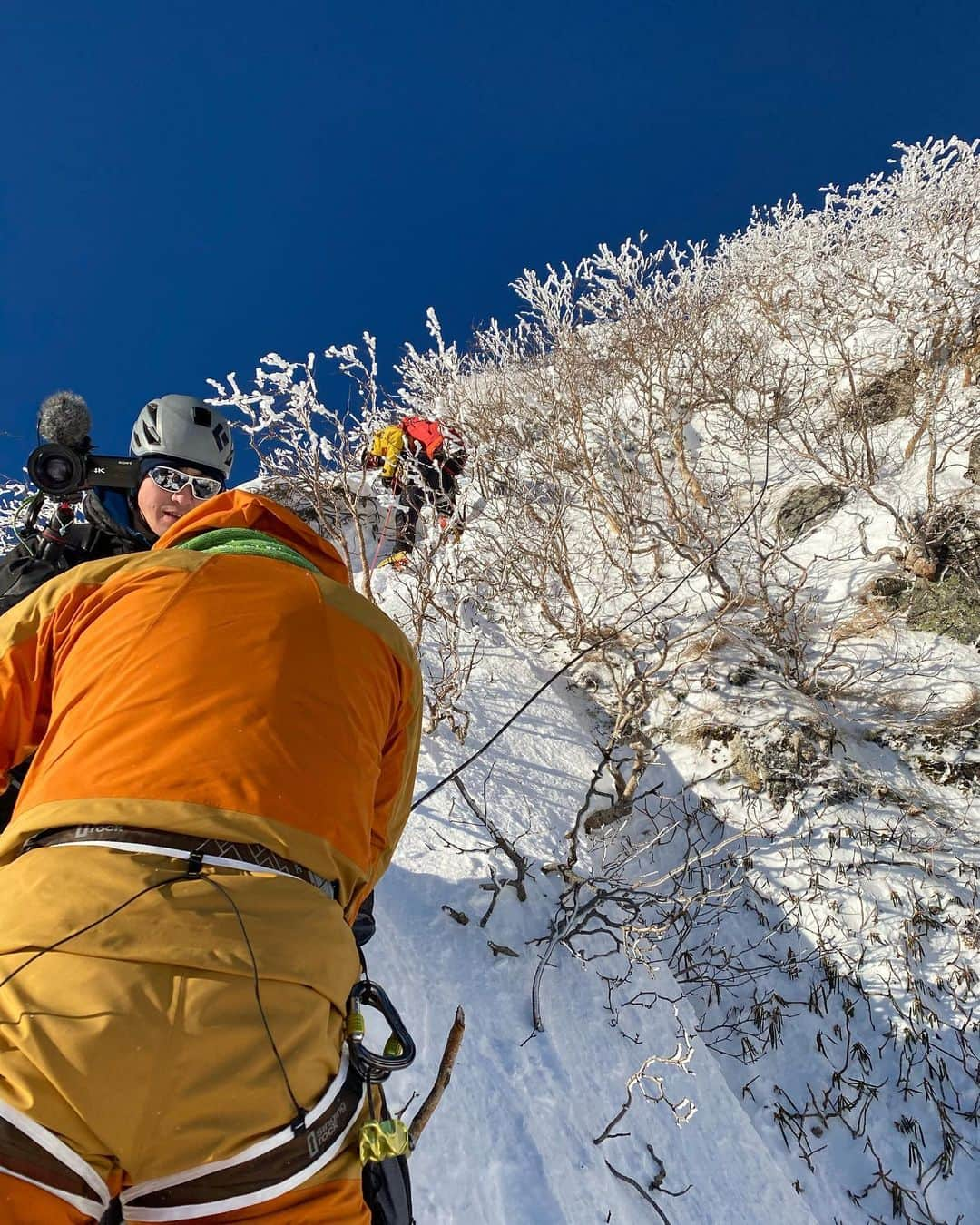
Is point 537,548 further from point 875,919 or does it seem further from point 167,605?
point 167,605

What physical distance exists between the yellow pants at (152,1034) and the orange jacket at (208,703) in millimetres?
89

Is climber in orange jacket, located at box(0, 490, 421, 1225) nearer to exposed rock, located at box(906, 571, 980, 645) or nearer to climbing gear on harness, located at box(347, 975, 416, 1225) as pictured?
climbing gear on harness, located at box(347, 975, 416, 1225)

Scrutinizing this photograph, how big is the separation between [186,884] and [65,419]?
271cm

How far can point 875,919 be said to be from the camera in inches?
146

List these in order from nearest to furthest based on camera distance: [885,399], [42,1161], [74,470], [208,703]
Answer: [42,1161] → [208,703] → [74,470] → [885,399]

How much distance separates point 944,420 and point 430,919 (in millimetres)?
6484

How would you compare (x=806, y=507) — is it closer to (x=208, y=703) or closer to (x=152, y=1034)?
(x=208, y=703)

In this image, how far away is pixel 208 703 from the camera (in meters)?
1.05

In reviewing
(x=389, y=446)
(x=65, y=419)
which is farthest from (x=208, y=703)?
(x=389, y=446)

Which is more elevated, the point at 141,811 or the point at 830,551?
the point at 830,551

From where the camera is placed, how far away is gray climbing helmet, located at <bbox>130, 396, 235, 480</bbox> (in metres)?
2.47

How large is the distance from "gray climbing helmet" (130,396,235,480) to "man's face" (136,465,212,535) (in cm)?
9

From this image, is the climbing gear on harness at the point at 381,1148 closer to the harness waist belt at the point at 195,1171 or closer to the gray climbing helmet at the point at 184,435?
the harness waist belt at the point at 195,1171

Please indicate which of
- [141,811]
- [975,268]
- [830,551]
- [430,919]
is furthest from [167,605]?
[975,268]
